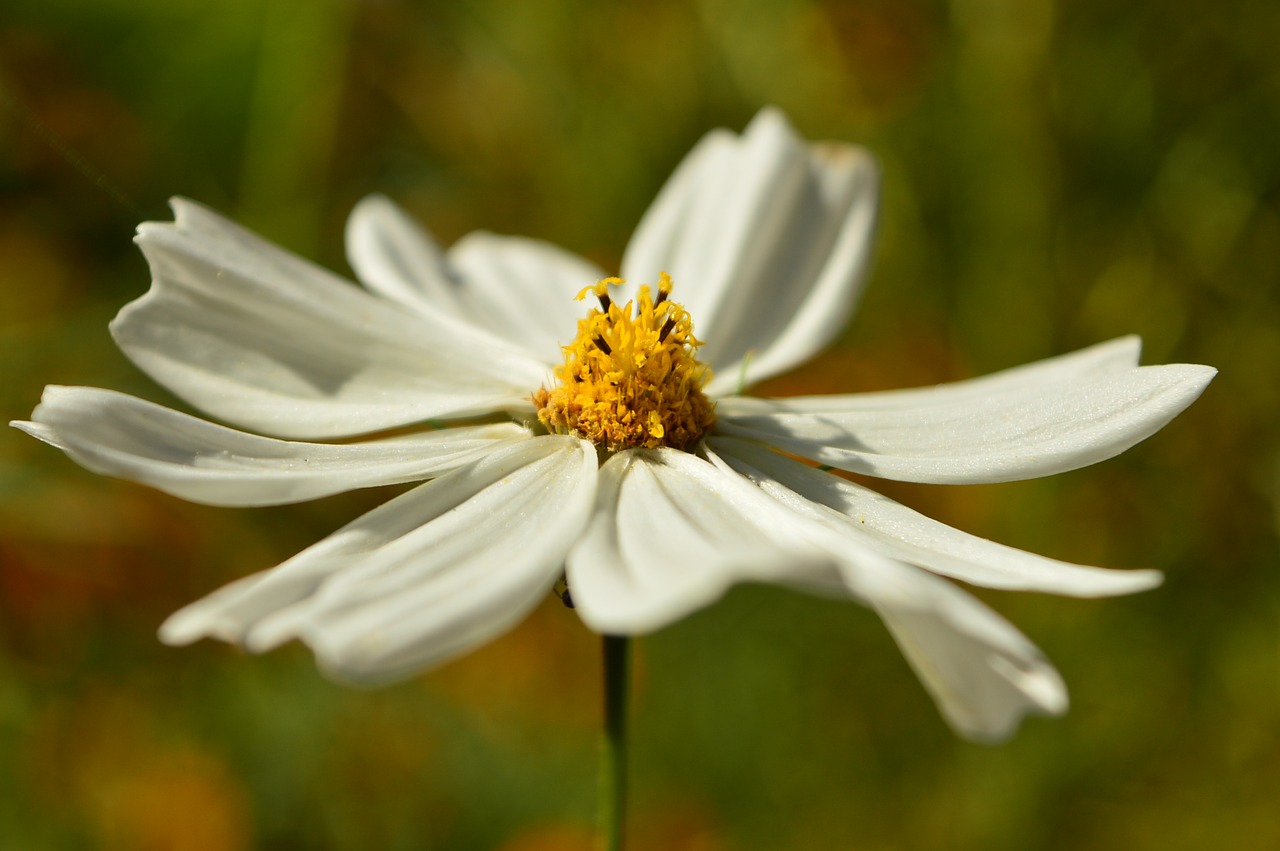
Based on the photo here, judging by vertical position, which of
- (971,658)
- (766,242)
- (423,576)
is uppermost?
(766,242)

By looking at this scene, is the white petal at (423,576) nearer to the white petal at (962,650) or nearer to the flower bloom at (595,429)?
the flower bloom at (595,429)

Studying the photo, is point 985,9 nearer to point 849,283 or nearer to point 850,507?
point 849,283

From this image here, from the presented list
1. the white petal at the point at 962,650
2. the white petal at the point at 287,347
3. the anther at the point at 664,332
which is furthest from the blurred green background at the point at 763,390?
the white petal at the point at 962,650

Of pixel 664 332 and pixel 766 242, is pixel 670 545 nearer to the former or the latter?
pixel 664 332

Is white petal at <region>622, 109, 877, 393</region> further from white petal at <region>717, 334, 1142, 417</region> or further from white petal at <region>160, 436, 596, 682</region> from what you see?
white petal at <region>160, 436, 596, 682</region>

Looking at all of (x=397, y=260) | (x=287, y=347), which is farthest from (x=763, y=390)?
(x=287, y=347)

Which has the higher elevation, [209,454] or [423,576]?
[209,454]
